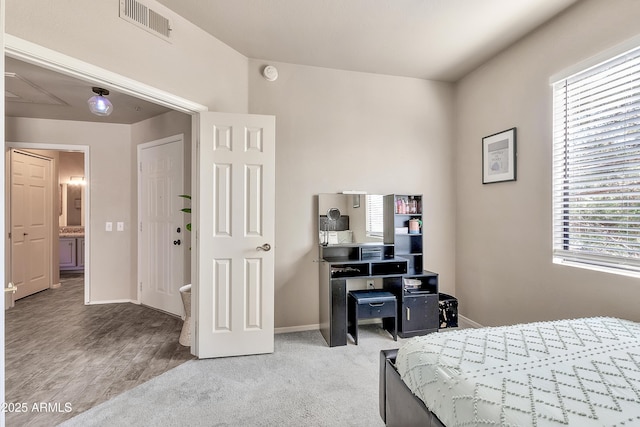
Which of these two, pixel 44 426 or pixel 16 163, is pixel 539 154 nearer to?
pixel 44 426

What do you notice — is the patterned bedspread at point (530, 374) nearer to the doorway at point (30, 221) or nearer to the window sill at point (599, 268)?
the window sill at point (599, 268)

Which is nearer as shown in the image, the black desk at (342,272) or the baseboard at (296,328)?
the black desk at (342,272)

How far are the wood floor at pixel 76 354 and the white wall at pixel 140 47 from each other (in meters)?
2.21

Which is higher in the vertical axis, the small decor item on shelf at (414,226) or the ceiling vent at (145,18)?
the ceiling vent at (145,18)

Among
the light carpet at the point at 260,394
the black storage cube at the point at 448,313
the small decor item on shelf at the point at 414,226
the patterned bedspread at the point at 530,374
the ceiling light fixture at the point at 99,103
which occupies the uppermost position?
the ceiling light fixture at the point at 99,103

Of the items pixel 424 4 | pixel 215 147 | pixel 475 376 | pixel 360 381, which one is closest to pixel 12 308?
pixel 215 147

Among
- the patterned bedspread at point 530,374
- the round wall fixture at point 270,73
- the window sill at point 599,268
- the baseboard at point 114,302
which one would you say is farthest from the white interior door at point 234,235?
the window sill at point 599,268

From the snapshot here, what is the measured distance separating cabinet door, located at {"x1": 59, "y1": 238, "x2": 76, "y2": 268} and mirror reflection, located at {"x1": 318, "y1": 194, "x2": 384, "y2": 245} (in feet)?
19.2

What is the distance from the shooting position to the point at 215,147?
8.51 feet

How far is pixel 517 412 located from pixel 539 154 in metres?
2.26

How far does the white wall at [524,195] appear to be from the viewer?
6.81 ft

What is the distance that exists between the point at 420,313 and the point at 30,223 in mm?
5514

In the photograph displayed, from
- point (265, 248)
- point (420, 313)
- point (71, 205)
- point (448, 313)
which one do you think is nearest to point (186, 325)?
point (265, 248)

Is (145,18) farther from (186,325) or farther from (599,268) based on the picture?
(599,268)
